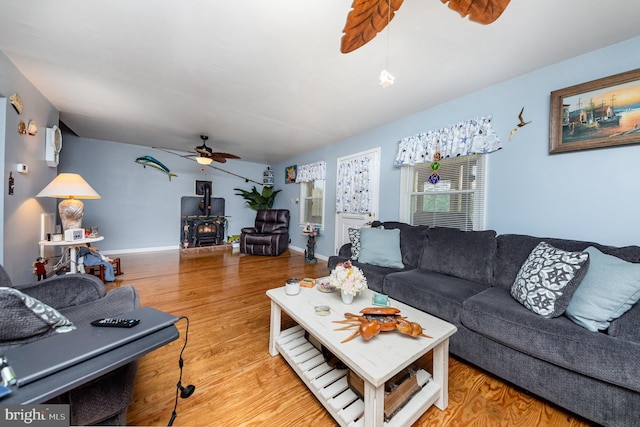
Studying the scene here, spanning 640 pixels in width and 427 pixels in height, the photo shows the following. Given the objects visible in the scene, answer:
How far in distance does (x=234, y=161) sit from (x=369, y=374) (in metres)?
6.02

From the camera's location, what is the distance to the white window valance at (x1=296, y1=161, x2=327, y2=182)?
460cm

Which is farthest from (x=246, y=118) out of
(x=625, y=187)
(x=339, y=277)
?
(x=625, y=187)

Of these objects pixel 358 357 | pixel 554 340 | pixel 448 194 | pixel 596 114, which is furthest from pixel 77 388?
pixel 596 114

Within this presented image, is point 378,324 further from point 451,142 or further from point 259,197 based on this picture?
point 259,197

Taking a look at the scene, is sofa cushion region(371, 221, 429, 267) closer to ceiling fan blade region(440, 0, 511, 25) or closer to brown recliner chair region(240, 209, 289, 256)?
ceiling fan blade region(440, 0, 511, 25)

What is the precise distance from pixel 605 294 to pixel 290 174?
5159 mm

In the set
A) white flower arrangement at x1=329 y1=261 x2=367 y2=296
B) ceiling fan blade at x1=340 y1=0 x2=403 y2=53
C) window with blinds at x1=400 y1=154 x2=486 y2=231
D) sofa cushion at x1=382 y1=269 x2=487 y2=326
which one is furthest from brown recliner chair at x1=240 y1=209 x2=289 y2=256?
ceiling fan blade at x1=340 y1=0 x2=403 y2=53

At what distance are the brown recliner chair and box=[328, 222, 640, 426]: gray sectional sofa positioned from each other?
2.87 m

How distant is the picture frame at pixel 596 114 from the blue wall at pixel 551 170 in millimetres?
65

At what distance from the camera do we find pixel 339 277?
1.51 meters

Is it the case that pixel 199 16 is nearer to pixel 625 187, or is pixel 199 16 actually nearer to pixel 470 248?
pixel 470 248

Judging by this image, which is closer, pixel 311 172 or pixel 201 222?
pixel 311 172

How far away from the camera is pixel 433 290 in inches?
69.8

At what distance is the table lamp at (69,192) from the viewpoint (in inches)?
90.0
